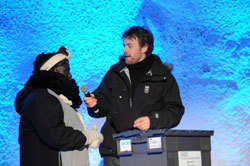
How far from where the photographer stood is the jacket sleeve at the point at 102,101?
8.51 feet

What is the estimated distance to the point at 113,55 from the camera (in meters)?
3.89

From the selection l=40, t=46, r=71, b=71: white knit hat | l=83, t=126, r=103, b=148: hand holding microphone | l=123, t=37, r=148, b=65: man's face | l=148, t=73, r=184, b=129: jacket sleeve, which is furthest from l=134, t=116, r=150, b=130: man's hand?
l=40, t=46, r=71, b=71: white knit hat

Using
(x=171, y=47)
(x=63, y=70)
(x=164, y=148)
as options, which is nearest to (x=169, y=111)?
(x=164, y=148)

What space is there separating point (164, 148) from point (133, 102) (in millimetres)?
687

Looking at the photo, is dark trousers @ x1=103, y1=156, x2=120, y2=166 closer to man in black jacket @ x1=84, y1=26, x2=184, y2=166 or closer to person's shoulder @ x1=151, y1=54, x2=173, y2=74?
man in black jacket @ x1=84, y1=26, x2=184, y2=166

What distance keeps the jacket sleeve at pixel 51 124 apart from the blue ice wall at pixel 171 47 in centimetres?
157

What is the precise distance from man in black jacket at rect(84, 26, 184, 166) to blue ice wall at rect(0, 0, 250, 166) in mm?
1117

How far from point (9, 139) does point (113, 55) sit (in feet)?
4.37

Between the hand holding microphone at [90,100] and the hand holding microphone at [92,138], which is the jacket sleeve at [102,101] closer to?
the hand holding microphone at [90,100]

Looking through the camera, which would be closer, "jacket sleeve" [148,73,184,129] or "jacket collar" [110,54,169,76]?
"jacket sleeve" [148,73,184,129]

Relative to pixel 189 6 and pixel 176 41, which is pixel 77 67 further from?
pixel 189 6

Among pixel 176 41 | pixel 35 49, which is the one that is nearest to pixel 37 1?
pixel 35 49

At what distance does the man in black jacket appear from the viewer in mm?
2518

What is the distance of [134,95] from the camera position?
262 centimetres
